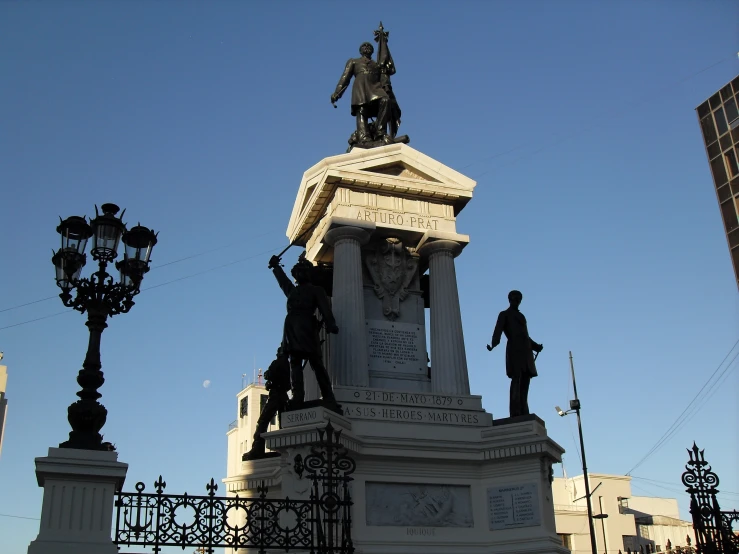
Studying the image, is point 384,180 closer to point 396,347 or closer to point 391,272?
point 391,272

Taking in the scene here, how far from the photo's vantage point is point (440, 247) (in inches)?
778

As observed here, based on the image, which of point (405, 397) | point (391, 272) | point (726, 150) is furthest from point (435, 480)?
point (726, 150)

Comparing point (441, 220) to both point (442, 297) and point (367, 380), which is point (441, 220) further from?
point (367, 380)

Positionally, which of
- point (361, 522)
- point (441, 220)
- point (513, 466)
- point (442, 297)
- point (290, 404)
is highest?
point (441, 220)

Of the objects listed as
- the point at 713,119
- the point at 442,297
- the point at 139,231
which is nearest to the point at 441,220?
the point at 442,297

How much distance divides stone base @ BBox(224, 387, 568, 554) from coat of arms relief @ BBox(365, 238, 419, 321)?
262 cm

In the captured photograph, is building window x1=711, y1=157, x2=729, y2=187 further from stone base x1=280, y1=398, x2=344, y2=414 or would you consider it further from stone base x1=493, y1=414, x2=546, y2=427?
stone base x1=280, y1=398, x2=344, y2=414

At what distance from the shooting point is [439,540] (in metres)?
16.1

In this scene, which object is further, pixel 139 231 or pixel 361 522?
pixel 361 522

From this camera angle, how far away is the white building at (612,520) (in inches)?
2112

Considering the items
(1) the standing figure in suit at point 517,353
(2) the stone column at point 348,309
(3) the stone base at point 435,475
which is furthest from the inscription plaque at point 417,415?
(1) the standing figure in suit at point 517,353

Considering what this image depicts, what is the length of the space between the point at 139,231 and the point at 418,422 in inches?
298

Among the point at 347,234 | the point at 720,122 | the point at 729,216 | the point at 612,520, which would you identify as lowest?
the point at 612,520

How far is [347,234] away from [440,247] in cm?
230
